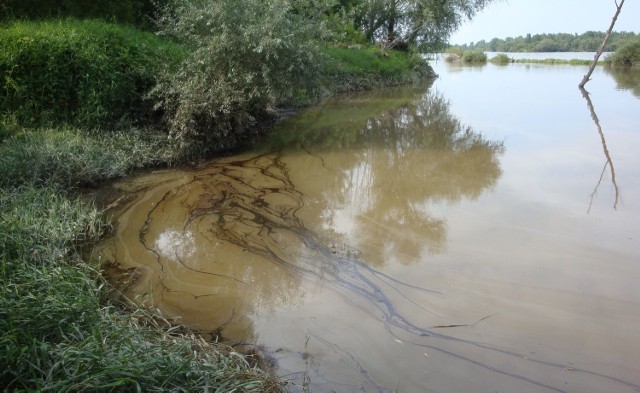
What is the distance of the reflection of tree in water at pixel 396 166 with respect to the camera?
19.3ft

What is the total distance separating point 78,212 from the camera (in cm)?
550

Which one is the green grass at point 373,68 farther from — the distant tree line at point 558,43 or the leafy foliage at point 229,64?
the distant tree line at point 558,43

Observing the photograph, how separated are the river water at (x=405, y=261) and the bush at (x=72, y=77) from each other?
180 centimetres

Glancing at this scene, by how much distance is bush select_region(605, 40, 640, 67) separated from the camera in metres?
35.2

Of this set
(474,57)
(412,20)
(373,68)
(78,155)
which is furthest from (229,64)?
(474,57)

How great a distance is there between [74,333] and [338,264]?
258cm

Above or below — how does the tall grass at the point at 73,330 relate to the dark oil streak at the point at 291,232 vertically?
above

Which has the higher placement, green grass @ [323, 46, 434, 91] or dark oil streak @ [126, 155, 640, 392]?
green grass @ [323, 46, 434, 91]

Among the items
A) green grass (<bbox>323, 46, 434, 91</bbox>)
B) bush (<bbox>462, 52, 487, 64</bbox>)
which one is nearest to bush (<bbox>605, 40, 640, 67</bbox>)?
green grass (<bbox>323, 46, 434, 91</bbox>)

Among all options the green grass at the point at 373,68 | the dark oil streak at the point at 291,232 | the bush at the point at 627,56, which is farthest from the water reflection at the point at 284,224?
the bush at the point at 627,56

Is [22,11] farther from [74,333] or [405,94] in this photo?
[405,94]

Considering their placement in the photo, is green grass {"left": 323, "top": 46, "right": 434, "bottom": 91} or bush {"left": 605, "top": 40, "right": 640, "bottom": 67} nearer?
green grass {"left": 323, "top": 46, "right": 434, "bottom": 91}

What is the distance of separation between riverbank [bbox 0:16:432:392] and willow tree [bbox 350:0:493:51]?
57.9ft

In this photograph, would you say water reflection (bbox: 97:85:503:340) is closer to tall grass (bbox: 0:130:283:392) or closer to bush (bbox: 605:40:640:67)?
tall grass (bbox: 0:130:283:392)
